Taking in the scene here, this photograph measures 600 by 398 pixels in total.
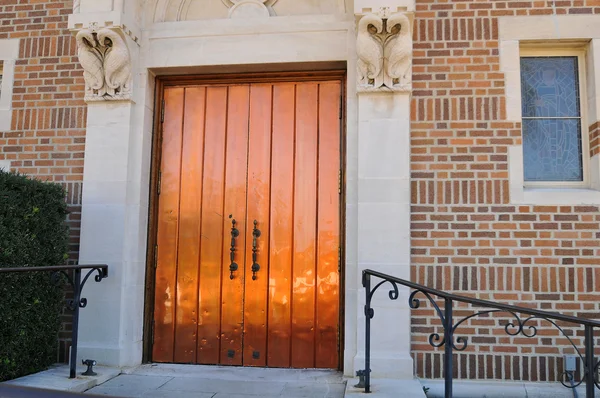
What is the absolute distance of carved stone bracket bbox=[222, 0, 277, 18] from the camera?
4.67m

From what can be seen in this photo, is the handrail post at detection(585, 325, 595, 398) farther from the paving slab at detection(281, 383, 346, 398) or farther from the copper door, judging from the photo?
the copper door

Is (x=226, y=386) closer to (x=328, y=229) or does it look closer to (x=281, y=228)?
(x=281, y=228)

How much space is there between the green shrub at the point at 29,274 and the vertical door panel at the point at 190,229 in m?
0.96

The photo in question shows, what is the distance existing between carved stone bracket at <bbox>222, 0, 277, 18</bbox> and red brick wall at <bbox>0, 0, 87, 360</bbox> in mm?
1502

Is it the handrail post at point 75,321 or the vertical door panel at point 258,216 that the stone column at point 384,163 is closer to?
the vertical door panel at point 258,216

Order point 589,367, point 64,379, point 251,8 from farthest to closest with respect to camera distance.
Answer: point 251,8
point 64,379
point 589,367

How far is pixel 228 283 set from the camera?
4562 millimetres

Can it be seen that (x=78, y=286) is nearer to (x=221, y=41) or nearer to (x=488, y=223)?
(x=221, y=41)

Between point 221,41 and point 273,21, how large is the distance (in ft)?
1.59

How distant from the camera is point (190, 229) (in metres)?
4.66

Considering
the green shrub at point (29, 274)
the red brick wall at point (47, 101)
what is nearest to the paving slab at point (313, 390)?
the green shrub at point (29, 274)

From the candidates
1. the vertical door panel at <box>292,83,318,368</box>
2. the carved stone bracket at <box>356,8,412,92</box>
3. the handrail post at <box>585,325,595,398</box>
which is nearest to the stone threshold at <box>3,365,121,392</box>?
the vertical door panel at <box>292,83,318,368</box>

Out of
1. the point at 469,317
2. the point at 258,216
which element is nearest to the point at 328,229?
the point at 258,216

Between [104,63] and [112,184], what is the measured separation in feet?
3.38
